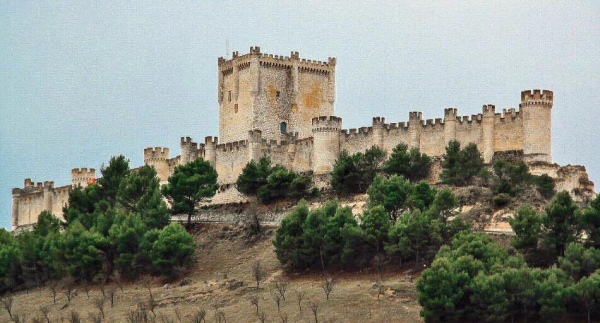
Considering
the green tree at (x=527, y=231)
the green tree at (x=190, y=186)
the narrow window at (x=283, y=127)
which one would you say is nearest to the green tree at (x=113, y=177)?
the green tree at (x=190, y=186)

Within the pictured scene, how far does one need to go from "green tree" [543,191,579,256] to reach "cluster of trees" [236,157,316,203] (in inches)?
695

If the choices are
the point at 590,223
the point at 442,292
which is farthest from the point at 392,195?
the point at 442,292

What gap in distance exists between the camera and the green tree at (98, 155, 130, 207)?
87.0 meters

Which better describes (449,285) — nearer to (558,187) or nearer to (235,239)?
(558,187)

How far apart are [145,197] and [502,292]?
27.3m

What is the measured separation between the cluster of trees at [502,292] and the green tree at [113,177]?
1137 inches

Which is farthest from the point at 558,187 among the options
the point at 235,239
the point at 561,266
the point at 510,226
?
the point at 235,239

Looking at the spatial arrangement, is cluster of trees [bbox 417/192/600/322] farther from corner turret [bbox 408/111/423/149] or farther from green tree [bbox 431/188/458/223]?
corner turret [bbox 408/111/423/149]

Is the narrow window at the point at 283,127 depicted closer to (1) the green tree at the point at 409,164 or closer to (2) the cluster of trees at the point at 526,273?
(1) the green tree at the point at 409,164

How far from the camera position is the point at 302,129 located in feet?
299

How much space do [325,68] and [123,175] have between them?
14.8 m

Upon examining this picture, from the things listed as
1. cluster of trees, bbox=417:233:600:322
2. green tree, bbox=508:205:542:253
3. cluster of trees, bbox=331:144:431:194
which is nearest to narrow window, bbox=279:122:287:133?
cluster of trees, bbox=331:144:431:194

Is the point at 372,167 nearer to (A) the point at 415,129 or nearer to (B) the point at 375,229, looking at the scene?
(A) the point at 415,129

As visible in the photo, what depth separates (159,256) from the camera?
75.0 metres
